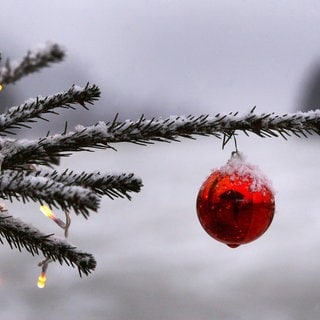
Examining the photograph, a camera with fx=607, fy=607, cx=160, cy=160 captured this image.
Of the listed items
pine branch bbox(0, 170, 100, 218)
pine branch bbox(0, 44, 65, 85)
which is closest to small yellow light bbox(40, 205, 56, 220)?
pine branch bbox(0, 170, 100, 218)

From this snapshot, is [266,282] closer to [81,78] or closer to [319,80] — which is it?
[319,80]

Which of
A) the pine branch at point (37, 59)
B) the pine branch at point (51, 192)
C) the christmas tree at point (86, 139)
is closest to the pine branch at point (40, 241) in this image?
the christmas tree at point (86, 139)

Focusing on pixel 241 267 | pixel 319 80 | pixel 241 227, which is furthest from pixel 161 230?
pixel 319 80

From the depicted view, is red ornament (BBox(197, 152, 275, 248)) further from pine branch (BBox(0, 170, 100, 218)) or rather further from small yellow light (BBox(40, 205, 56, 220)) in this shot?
pine branch (BBox(0, 170, 100, 218))

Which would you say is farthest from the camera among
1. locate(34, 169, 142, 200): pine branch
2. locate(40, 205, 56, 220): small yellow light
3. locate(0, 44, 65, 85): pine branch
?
locate(40, 205, 56, 220): small yellow light

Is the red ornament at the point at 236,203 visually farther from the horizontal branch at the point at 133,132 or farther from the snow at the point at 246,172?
the horizontal branch at the point at 133,132

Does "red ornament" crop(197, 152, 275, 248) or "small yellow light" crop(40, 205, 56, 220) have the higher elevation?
"red ornament" crop(197, 152, 275, 248)
